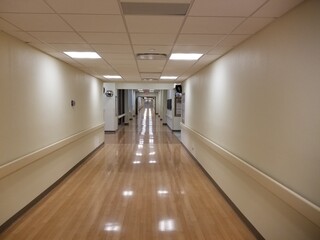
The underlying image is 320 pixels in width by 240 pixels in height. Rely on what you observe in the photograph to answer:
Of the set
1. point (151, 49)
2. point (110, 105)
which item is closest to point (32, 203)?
point (151, 49)

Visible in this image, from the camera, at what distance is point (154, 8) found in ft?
7.91

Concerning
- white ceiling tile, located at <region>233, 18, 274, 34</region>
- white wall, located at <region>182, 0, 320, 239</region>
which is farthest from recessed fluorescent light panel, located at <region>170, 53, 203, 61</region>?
white ceiling tile, located at <region>233, 18, 274, 34</region>

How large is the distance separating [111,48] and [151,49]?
2.14 feet

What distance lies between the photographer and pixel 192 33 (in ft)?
10.6

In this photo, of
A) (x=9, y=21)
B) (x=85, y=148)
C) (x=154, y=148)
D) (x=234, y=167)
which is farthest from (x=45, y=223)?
(x=154, y=148)

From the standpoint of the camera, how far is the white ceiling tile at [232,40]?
336 centimetres

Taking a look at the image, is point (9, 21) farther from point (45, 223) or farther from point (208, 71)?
point (208, 71)

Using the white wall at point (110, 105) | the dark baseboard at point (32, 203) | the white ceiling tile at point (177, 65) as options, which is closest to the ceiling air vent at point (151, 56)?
the white ceiling tile at point (177, 65)

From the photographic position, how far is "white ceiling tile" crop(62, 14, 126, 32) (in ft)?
8.63

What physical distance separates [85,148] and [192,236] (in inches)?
198

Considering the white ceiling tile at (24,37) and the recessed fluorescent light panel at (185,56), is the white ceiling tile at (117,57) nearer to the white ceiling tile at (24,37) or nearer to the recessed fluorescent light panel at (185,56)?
the recessed fluorescent light panel at (185,56)

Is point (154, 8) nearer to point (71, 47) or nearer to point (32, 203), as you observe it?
point (71, 47)

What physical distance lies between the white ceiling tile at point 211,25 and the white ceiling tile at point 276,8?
9.7 inches

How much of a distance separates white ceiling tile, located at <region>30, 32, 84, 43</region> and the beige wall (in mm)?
397
